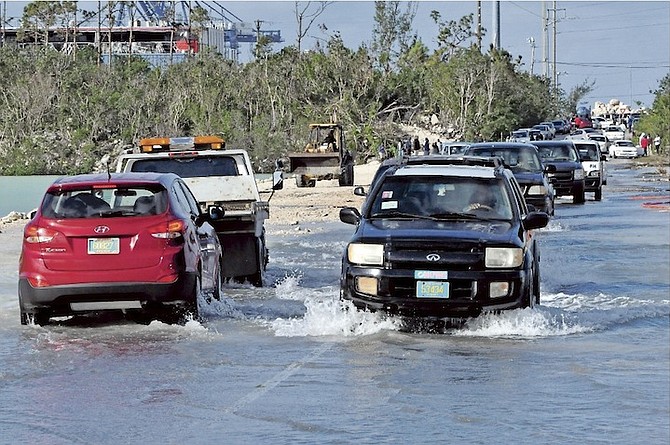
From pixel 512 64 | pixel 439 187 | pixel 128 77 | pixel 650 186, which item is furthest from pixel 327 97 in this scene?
pixel 439 187

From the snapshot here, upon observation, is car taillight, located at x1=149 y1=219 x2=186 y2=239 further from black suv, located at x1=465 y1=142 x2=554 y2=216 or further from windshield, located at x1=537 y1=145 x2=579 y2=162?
windshield, located at x1=537 y1=145 x2=579 y2=162

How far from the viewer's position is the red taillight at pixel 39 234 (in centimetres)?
1335

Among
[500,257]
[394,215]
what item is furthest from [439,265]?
[394,215]

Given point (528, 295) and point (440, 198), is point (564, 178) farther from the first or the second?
point (528, 295)

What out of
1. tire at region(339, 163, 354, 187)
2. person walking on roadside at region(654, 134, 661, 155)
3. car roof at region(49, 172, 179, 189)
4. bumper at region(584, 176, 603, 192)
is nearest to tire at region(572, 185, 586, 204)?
bumper at region(584, 176, 603, 192)

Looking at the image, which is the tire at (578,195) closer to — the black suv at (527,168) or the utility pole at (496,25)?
the black suv at (527,168)

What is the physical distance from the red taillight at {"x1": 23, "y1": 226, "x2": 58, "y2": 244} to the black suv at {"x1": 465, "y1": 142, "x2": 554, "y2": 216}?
1498cm

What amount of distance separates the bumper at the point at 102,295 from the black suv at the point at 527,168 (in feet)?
47.9

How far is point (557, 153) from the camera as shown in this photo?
121ft

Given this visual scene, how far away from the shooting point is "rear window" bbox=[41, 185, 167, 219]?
532 inches

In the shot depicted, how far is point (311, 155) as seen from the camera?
5053 cm

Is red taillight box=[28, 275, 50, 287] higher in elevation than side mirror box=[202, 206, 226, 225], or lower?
lower

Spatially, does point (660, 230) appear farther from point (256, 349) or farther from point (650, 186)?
point (650, 186)

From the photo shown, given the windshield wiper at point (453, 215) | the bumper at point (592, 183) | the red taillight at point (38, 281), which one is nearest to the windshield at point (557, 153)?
the bumper at point (592, 183)
